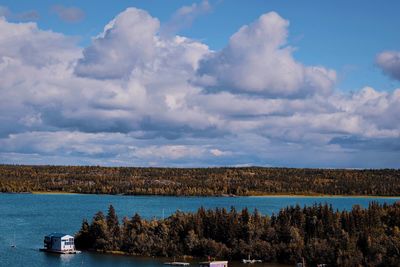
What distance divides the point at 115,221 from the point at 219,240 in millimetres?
18183

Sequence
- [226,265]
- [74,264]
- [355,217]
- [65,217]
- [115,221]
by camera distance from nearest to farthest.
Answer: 1. [226,265]
2. [74,264]
3. [355,217]
4. [115,221]
5. [65,217]

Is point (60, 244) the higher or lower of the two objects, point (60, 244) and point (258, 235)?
the lower

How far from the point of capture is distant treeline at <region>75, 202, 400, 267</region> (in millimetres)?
98438

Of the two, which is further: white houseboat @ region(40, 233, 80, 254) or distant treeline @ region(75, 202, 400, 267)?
white houseboat @ region(40, 233, 80, 254)

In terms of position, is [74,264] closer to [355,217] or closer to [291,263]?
[291,263]

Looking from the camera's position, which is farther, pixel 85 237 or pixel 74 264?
pixel 85 237

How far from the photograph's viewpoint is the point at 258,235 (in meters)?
107

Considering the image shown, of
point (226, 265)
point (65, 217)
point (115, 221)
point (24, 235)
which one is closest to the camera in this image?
point (226, 265)

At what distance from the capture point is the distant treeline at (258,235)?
323 ft

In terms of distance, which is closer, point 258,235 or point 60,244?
point 258,235

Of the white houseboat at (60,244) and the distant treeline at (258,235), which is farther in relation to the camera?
the white houseboat at (60,244)

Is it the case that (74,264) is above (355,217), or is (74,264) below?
below

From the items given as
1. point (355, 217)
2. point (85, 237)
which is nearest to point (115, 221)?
point (85, 237)

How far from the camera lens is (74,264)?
100 metres
